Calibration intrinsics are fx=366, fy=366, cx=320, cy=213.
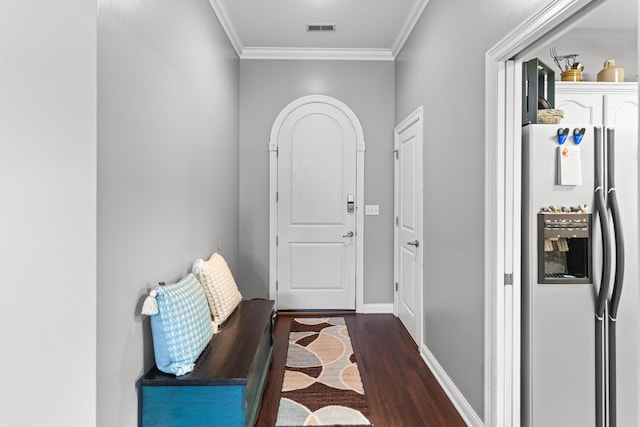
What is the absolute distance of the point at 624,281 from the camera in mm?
1742

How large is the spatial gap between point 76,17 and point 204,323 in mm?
1492

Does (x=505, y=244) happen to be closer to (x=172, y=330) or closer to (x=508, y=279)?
(x=508, y=279)

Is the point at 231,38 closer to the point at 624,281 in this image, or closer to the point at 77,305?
the point at 77,305

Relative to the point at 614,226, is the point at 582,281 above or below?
below

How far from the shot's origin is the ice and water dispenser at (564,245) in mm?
1732

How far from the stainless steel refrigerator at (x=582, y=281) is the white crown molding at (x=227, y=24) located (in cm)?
250

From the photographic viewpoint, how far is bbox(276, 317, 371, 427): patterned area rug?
2.10 meters

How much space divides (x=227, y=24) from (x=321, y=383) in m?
3.05

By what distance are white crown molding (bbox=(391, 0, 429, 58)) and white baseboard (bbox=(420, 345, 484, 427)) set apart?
2690 millimetres

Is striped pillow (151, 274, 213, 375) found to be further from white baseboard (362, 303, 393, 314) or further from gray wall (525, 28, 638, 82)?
gray wall (525, 28, 638, 82)

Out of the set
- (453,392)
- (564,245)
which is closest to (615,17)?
(564,245)

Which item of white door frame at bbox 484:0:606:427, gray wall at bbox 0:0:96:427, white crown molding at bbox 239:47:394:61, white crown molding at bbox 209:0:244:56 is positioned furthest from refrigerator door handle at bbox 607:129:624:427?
white crown molding at bbox 209:0:244:56

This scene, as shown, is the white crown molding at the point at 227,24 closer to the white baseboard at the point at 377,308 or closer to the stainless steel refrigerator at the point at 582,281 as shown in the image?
the stainless steel refrigerator at the point at 582,281

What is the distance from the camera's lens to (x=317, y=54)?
12.8 ft
